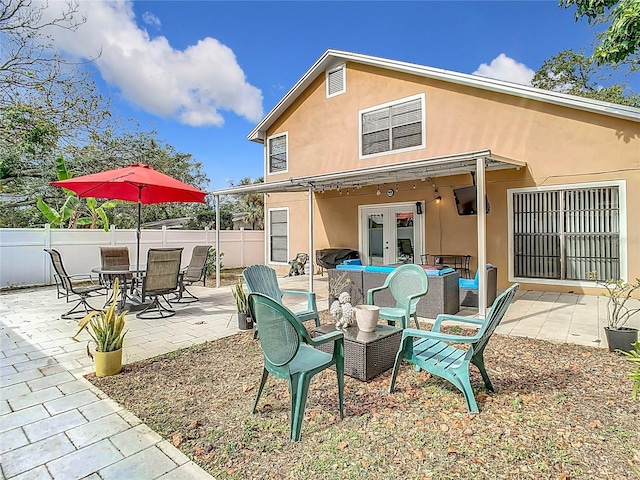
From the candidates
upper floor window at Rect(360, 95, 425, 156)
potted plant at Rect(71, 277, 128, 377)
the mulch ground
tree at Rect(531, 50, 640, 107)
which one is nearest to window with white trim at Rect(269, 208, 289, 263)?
upper floor window at Rect(360, 95, 425, 156)

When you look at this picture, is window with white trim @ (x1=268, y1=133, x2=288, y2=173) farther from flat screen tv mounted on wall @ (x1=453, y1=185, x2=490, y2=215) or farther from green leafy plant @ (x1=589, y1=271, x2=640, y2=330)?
green leafy plant @ (x1=589, y1=271, x2=640, y2=330)

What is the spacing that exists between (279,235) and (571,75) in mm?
18001

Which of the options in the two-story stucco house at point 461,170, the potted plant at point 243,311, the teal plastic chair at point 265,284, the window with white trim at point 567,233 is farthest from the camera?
the window with white trim at point 567,233

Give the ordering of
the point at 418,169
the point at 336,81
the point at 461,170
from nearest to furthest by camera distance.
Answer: the point at 418,169 < the point at 461,170 < the point at 336,81

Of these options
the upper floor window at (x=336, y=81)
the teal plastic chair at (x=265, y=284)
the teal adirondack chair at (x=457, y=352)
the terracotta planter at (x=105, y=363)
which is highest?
the upper floor window at (x=336, y=81)

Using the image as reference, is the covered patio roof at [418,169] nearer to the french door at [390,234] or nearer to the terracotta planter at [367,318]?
the french door at [390,234]

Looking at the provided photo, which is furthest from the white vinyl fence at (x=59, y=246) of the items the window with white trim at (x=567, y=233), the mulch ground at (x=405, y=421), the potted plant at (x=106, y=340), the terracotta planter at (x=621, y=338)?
the terracotta planter at (x=621, y=338)

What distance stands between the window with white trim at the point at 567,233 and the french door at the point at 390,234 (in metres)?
2.55

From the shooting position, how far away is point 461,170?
7.91 metres

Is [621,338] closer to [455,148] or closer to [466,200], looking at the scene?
[466,200]

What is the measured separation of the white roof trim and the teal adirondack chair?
648cm

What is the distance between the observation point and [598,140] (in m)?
7.27

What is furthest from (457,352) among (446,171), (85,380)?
(446,171)

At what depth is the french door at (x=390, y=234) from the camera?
10.0 metres
